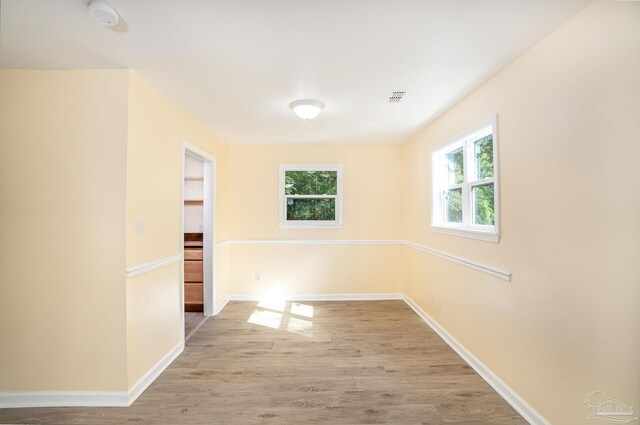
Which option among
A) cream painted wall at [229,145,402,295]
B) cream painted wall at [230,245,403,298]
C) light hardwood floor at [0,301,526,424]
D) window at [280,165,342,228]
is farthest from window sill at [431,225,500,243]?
window at [280,165,342,228]

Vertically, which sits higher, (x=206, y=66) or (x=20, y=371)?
(x=206, y=66)

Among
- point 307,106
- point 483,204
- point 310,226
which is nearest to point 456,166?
point 483,204

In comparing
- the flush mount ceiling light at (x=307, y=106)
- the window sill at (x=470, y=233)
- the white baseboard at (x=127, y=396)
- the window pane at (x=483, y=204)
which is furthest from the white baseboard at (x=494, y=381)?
the flush mount ceiling light at (x=307, y=106)

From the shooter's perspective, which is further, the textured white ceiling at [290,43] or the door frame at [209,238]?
the door frame at [209,238]

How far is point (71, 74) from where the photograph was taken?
201cm

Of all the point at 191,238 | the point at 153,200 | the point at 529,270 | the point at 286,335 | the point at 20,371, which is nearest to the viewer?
the point at 529,270

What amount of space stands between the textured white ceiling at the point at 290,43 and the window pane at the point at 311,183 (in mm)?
1841

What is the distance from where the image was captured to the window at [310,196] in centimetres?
439

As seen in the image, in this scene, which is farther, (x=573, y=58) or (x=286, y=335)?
(x=286, y=335)

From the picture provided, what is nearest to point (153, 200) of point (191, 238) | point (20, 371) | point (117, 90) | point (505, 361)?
point (117, 90)

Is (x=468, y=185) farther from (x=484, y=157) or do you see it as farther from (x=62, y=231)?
(x=62, y=231)

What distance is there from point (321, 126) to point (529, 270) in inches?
103

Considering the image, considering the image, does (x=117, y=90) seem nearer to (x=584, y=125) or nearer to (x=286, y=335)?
A: (x=286, y=335)

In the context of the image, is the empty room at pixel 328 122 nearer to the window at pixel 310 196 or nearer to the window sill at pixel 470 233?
the window sill at pixel 470 233
